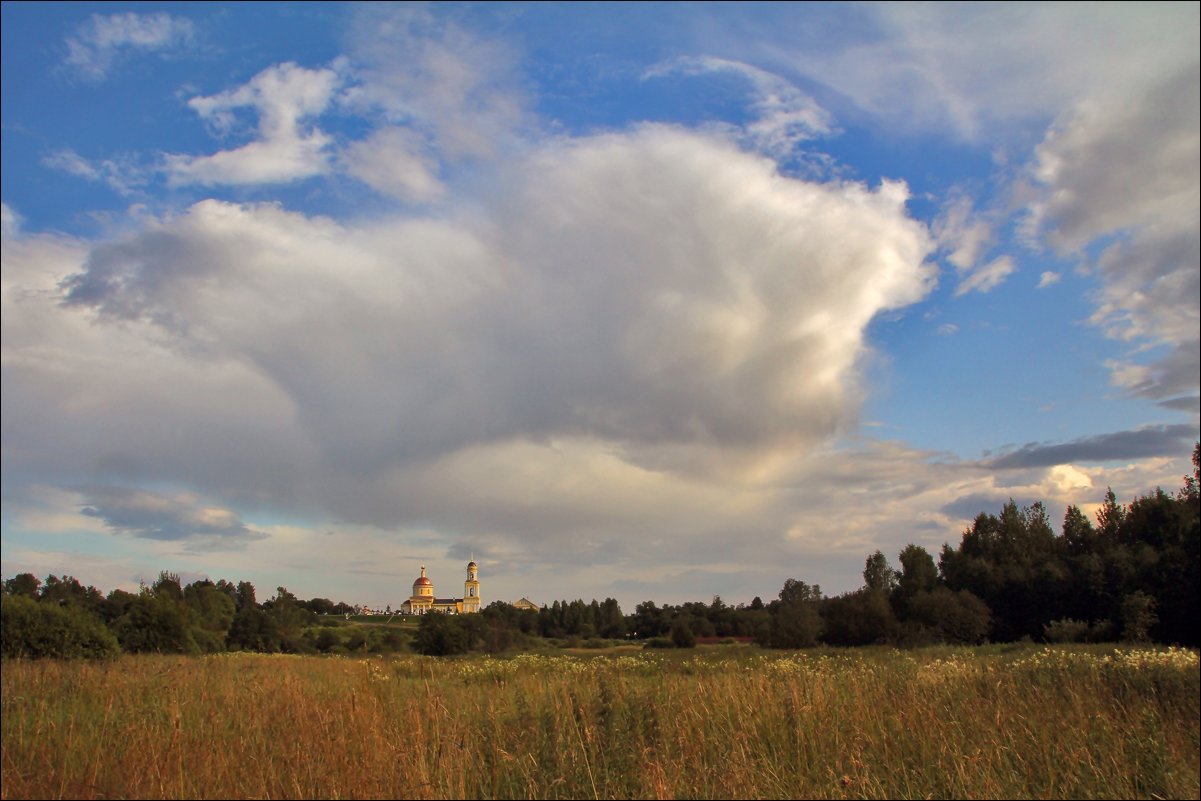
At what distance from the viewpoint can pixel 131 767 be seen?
5.39 metres

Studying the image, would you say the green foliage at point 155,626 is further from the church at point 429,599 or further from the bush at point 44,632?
the church at point 429,599

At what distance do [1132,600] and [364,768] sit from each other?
4103 centimetres

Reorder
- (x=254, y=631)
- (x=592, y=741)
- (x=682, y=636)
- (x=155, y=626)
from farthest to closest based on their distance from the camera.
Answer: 1. (x=682, y=636)
2. (x=254, y=631)
3. (x=155, y=626)
4. (x=592, y=741)

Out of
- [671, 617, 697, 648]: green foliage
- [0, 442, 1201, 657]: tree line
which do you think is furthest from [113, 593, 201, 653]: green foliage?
[671, 617, 697, 648]: green foliage

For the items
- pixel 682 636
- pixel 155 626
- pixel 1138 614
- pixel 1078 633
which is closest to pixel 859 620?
pixel 682 636

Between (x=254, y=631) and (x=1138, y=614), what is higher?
(x=254, y=631)

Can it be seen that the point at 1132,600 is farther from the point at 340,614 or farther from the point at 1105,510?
the point at 340,614

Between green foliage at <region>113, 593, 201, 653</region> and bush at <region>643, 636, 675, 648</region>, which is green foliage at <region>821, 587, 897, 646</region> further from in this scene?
green foliage at <region>113, 593, 201, 653</region>

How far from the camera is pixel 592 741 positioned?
6457 millimetres

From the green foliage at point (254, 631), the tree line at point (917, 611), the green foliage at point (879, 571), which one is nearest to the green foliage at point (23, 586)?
the tree line at point (917, 611)

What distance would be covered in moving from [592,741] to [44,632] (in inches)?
440

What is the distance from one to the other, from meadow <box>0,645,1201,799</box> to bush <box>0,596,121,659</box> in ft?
11.4

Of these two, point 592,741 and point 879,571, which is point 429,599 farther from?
point 592,741

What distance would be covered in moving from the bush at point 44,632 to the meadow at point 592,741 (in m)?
3.48
